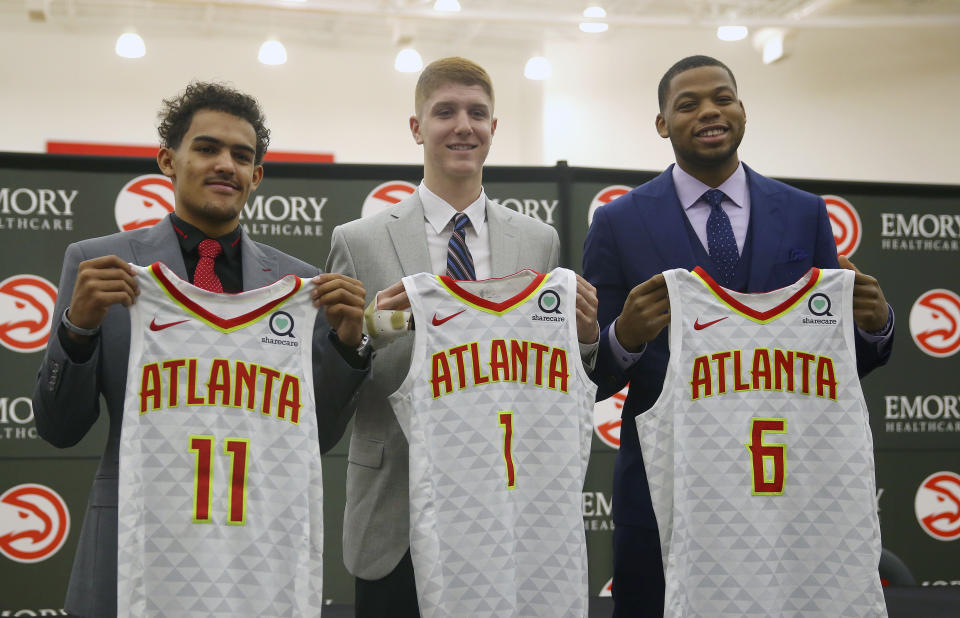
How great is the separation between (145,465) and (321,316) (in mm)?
570

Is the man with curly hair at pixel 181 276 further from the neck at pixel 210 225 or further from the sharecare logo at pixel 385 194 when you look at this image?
the sharecare logo at pixel 385 194

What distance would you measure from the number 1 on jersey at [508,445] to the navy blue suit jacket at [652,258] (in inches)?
13.2

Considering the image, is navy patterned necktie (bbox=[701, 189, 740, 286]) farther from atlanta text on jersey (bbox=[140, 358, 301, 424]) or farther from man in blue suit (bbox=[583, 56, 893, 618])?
atlanta text on jersey (bbox=[140, 358, 301, 424])

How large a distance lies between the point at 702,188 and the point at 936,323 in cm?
240

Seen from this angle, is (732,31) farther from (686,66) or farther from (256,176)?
(256,176)

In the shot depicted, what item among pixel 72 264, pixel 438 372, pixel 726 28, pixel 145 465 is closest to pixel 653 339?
pixel 438 372

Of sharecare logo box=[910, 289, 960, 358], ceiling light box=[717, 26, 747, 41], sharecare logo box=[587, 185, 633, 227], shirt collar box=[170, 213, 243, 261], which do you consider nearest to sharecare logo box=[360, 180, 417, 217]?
sharecare logo box=[587, 185, 633, 227]

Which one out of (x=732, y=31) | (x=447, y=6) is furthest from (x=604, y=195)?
(x=732, y=31)

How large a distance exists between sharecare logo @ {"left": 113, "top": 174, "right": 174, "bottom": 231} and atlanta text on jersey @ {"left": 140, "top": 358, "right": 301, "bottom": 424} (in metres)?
1.90

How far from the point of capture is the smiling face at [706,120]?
7.41 ft

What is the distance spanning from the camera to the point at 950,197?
414cm

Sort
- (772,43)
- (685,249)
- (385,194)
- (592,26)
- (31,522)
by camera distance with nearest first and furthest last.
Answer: (685,249)
(31,522)
(385,194)
(592,26)
(772,43)

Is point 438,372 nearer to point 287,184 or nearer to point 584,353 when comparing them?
point 584,353

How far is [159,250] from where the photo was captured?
2.09m
